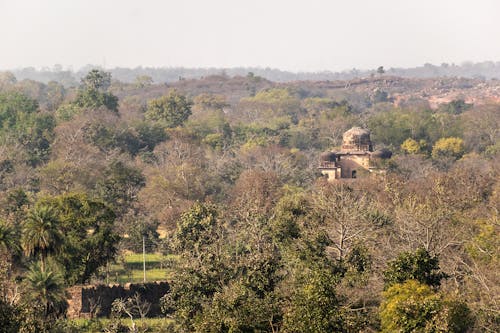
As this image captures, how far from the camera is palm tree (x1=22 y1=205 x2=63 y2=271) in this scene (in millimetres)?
40125

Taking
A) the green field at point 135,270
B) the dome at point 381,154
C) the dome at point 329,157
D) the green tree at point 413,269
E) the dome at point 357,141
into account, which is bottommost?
the green field at point 135,270

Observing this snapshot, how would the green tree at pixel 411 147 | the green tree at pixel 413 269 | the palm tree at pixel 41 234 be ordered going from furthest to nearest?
the green tree at pixel 411 147, the palm tree at pixel 41 234, the green tree at pixel 413 269

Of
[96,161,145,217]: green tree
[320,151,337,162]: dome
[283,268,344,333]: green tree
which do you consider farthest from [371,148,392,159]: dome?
[283,268,344,333]: green tree

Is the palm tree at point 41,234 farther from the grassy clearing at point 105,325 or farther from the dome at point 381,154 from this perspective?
the dome at point 381,154

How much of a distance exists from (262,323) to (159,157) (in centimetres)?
5251

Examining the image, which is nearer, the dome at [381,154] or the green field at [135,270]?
the green field at [135,270]

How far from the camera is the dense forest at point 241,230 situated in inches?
1326

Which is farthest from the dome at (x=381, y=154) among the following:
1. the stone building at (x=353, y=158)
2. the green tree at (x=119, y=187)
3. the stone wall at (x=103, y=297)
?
the stone wall at (x=103, y=297)

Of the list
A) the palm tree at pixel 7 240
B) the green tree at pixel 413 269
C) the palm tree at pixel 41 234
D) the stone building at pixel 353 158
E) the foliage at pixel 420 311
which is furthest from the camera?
the stone building at pixel 353 158

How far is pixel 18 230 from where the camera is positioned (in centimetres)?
4512

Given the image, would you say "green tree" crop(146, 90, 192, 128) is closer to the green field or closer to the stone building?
the stone building

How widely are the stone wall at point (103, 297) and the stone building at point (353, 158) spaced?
123ft

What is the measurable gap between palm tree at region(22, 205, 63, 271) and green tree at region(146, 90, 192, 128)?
220 feet

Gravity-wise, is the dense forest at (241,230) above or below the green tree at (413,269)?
below
